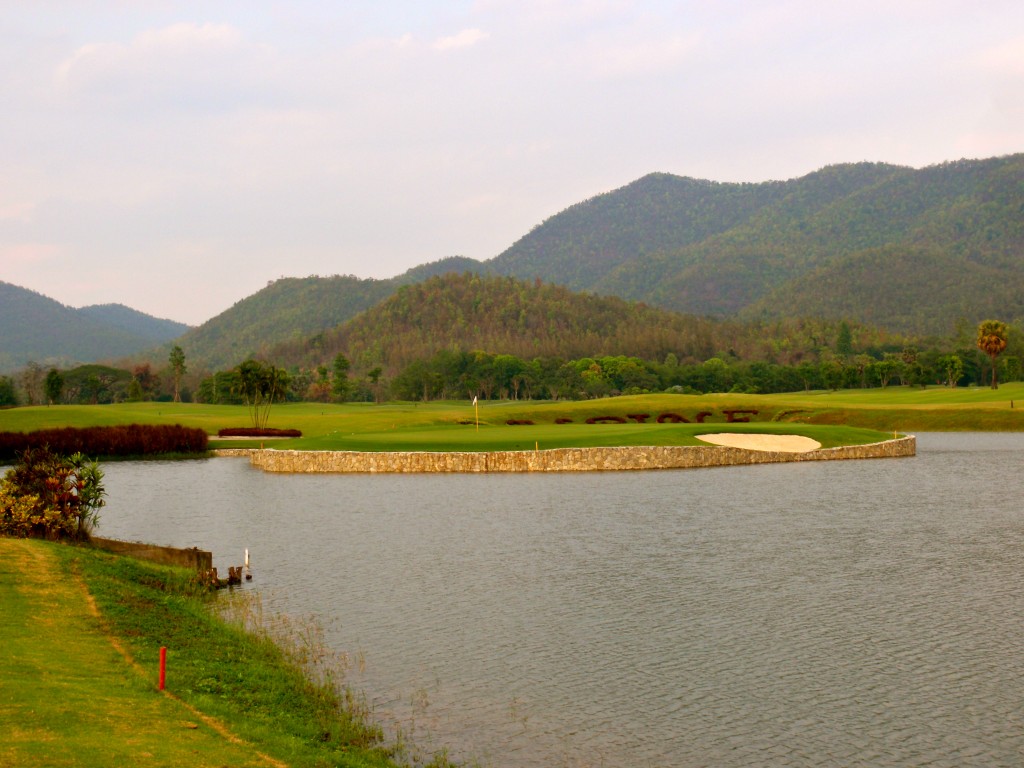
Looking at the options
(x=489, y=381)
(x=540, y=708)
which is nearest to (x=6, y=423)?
(x=540, y=708)

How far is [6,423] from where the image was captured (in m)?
83.6

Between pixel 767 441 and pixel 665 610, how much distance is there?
40691 mm

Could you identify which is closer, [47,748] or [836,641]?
[47,748]

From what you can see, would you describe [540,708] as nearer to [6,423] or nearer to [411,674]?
[411,674]

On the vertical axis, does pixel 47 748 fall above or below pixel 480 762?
above

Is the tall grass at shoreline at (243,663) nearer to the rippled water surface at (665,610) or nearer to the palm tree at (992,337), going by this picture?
the rippled water surface at (665,610)

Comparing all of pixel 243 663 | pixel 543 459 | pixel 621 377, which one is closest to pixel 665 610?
pixel 243 663

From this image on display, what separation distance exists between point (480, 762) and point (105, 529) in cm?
2626

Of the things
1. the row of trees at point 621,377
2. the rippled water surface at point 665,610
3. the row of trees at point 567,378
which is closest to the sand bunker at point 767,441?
the rippled water surface at point 665,610

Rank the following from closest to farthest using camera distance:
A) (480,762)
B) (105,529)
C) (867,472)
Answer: (480,762), (105,529), (867,472)

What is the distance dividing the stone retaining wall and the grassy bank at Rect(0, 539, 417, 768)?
33.4 meters

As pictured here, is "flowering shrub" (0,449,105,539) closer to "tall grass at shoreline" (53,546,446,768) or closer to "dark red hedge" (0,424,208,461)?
"tall grass at shoreline" (53,546,446,768)

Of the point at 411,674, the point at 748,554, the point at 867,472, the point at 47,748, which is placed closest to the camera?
the point at 47,748

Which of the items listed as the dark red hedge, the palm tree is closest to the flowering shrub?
the dark red hedge
